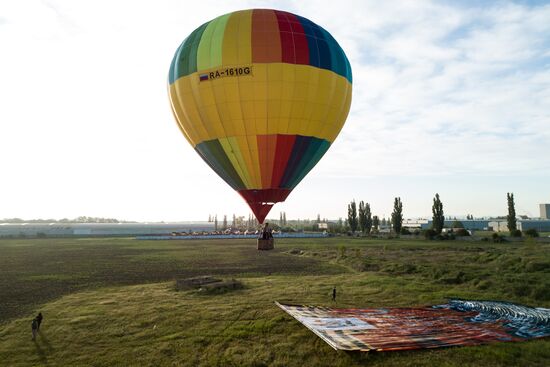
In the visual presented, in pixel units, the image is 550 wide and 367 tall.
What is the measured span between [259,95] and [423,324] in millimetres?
13585

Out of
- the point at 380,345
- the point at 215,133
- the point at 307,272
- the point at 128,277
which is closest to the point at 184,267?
the point at 128,277

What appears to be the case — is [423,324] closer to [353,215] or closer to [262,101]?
[262,101]

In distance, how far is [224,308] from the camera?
57.0 ft

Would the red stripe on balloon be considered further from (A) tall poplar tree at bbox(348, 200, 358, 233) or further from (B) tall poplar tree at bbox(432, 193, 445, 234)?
(A) tall poplar tree at bbox(348, 200, 358, 233)

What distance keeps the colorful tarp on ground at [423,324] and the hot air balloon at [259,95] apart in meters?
8.52

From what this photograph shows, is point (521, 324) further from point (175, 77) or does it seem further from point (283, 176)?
point (175, 77)

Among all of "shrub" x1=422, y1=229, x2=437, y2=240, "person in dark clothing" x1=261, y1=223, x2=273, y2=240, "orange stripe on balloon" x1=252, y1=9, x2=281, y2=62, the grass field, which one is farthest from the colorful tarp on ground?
"shrub" x1=422, y1=229, x2=437, y2=240

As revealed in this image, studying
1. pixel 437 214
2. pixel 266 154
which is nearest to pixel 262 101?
pixel 266 154

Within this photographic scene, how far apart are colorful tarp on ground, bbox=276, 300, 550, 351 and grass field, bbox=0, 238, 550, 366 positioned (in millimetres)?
438

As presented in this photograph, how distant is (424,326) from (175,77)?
18.7m

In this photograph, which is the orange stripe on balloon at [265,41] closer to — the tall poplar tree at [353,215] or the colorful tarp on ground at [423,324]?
the colorful tarp on ground at [423,324]

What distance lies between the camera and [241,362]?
1155 centimetres

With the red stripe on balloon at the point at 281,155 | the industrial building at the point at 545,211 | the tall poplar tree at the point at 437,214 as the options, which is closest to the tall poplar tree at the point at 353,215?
the tall poplar tree at the point at 437,214

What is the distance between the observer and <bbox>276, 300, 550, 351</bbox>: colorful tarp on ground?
1194 cm
